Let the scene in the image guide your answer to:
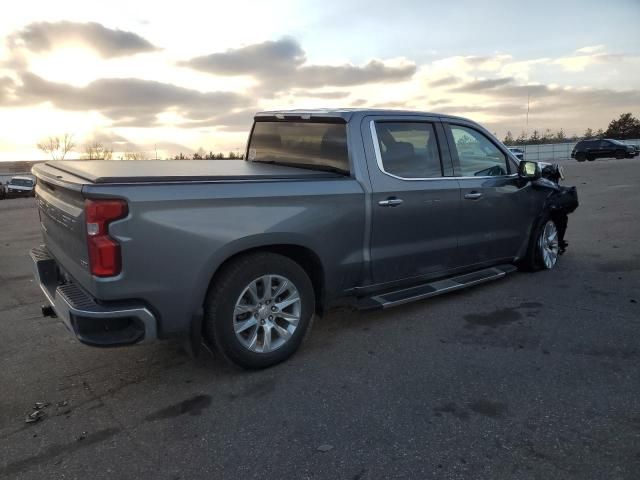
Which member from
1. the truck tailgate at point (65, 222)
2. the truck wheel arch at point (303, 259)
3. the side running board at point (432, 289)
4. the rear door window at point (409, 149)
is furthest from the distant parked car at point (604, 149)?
the truck tailgate at point (65, 222)

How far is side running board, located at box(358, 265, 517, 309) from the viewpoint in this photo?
14.2 feet

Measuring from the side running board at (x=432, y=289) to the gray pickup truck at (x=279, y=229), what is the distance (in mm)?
21

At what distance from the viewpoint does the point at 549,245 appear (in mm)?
6418

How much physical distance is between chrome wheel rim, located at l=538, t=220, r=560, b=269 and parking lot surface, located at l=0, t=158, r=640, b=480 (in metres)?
1.11

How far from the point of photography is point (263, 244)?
3605 mm

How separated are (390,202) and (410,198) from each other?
10.1 inches

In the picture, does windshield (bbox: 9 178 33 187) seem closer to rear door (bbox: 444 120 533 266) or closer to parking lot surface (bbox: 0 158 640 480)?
parking lot surface (bbox: 0 158 640 480)

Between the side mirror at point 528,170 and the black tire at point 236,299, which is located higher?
the side mirror at point 528,170

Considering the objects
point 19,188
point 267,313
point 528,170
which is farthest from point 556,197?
point 19,188

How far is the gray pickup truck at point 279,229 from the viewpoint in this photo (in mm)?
3135

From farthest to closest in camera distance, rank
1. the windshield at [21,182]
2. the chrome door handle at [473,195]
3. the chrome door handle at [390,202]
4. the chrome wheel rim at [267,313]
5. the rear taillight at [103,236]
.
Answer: the windshield at [21,182]
the chrome door handle at [473,195]
the chrome door handle at [390,202]
the chrome wheel rim at [267,313]
the rear taillight at [103,236]

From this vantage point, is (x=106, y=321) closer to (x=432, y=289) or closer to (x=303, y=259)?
(x=303, y=259)

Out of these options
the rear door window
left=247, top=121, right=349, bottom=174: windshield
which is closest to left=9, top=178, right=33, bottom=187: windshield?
left=247, top=121, right=349, bottom=174: windshield

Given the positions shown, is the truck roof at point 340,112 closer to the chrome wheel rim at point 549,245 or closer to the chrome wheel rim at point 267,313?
the chrome wheel rim at point 267,313
